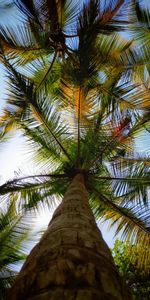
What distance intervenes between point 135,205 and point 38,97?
9.65ft

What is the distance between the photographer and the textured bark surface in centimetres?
174

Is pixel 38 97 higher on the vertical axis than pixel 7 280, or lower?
higher

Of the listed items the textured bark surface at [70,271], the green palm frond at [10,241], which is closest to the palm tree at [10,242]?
the green palm frond at [10,241]

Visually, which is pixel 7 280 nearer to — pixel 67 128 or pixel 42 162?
pixel 42 162

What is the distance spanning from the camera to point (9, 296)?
6.22 feet

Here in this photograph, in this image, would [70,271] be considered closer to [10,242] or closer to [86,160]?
[86,160]

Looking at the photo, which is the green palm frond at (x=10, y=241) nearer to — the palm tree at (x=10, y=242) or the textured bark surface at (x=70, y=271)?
the palm tree at (x=10, y=242)

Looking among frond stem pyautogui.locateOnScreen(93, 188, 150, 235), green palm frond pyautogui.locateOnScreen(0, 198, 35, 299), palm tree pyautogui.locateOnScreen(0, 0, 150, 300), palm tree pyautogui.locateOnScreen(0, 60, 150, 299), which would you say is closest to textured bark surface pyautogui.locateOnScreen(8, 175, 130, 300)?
palm tree pyautogui.locateOnScreen(0, 60, 150, 299)

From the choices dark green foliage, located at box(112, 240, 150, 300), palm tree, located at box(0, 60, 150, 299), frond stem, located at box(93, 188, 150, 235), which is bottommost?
dark green foliage, located at box(112, 240, 150, 300)

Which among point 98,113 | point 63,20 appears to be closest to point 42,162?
point 98,113

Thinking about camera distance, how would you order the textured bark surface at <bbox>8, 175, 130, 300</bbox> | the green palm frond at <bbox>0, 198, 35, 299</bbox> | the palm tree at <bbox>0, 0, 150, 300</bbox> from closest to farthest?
the textured bark surface at <bbox>8, 175, 130, 300</bbox> → the palm tree at <bbox>0, 0, 150, 300</bbox> → the green palm frond at <bbox>0, 198, 35, 299</bbox>

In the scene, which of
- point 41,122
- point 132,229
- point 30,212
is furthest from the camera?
point 30,212

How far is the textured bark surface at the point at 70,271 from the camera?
1743 millimetres

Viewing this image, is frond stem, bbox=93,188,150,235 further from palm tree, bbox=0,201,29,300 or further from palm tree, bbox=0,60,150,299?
palm tree, bbox=0,201,29,300
